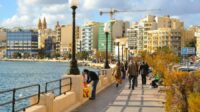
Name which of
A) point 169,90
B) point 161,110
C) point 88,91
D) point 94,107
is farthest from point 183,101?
point 88,91

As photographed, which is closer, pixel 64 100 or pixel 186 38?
pixel 64 100

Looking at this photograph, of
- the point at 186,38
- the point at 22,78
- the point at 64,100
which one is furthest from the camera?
the point at 186,38

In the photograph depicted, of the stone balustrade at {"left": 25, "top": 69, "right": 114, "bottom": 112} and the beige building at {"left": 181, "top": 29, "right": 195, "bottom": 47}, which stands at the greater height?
the beige building at {"left": 181, "top": 29, "right": 195, "bottom": 47}

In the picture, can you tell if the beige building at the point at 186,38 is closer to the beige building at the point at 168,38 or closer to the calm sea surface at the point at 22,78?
the beige building at the point at 168,38

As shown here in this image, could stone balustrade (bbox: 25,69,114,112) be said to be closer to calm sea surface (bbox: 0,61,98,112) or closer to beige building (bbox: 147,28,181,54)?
calm sea surface (bbox: 0,61,98,112)

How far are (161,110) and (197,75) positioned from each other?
3.30 metres

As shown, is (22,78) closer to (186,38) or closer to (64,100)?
(64,100)

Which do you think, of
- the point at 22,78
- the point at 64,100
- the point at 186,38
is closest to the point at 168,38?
the point at 186,38

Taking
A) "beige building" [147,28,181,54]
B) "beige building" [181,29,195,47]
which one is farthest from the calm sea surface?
"beige building" [147,28,181,54]

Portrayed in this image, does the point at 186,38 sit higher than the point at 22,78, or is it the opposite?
the point at 186,38

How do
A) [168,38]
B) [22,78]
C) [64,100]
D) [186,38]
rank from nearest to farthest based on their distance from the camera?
1. [64,100]
2. [22,78]
3. [186,38]
4. [168,38]

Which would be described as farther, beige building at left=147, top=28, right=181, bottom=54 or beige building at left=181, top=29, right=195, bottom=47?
beige building at left=147, top=28, right=181, bottom=54

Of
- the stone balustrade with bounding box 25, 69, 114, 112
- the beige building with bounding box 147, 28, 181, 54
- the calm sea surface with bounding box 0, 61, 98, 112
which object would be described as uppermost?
the beige building with bounding box 147, 28, 181, 54

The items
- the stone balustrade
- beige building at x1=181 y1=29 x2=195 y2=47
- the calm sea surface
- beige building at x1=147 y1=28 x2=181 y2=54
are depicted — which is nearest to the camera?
the stone balustrade
